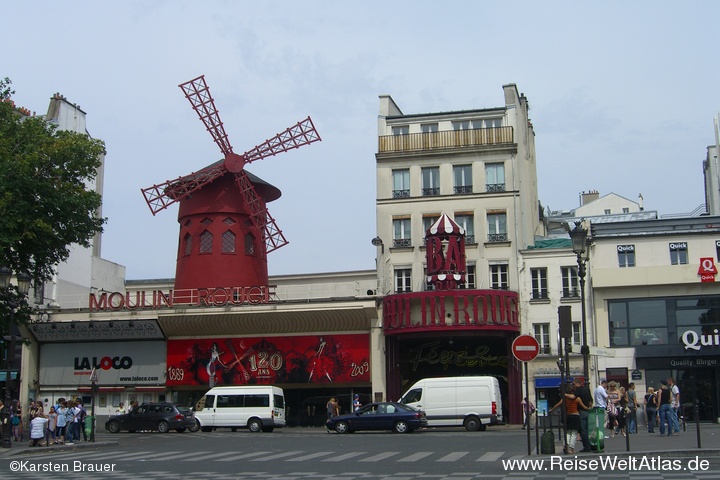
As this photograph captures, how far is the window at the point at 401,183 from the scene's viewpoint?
35.2 meters

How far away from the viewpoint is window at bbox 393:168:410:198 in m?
35.2

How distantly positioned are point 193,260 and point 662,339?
730 inches

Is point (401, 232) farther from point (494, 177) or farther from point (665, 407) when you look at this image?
point (665, 407)

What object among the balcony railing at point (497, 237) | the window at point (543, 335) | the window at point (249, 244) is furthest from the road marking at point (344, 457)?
the window at point (249, 244)

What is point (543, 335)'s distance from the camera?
3275cm

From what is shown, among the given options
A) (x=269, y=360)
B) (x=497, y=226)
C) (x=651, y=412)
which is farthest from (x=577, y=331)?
(x=269, y=360)

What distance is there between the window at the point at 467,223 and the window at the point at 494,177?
133 cm

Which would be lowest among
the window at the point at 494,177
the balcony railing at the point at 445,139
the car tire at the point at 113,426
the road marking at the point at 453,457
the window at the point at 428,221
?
the car tire at the point at 113,426

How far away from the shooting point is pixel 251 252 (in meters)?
37.0

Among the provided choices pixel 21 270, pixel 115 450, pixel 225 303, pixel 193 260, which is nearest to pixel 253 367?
pixel 225 303

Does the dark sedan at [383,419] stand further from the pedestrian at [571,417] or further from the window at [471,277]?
the pedestrian at [571,417]

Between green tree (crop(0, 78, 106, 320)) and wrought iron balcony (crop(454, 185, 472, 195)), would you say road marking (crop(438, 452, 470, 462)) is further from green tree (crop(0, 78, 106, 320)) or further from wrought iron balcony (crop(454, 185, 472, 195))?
wrought iron balcony (crop(454, 185, 472, 195))

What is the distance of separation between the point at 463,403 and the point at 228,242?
1346cm

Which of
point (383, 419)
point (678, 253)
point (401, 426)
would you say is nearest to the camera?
point (401, 426)
